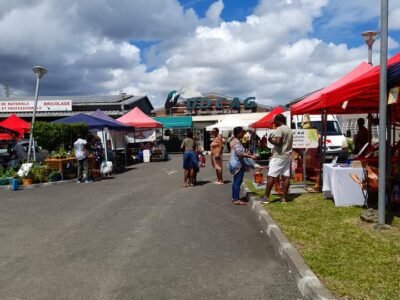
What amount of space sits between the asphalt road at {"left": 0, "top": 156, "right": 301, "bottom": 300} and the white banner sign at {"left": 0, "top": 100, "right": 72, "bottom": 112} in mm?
34313

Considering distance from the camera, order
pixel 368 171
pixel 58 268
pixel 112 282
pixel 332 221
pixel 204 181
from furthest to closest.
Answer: pixel 204 181, pixel 368 171, pixel 332 221, pixel 58 268, pixel 112 282

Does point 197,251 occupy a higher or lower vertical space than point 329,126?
lower

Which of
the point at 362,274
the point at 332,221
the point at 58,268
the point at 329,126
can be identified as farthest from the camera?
the point at 329,126

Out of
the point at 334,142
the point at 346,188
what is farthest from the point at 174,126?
the point at 346,188

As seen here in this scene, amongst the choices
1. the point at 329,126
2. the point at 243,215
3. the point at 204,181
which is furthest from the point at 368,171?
the point at 329,126

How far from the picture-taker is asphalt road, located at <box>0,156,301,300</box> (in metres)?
4.42

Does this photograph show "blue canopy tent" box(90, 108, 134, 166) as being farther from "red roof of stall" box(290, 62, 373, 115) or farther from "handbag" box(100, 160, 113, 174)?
"red roof of stall" box(290, 62, 373, 115)

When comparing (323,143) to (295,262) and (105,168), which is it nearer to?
(295,262)

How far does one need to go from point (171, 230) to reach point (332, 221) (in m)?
2.72

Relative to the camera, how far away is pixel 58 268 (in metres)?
5.18

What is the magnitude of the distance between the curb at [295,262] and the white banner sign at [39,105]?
38.6 m

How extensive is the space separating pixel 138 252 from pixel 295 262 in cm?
223

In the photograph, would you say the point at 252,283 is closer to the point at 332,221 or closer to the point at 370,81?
the point at 332,221

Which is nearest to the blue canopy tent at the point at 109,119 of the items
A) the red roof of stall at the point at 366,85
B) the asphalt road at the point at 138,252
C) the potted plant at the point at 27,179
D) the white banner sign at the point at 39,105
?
the potted plant at the point at 27,179
